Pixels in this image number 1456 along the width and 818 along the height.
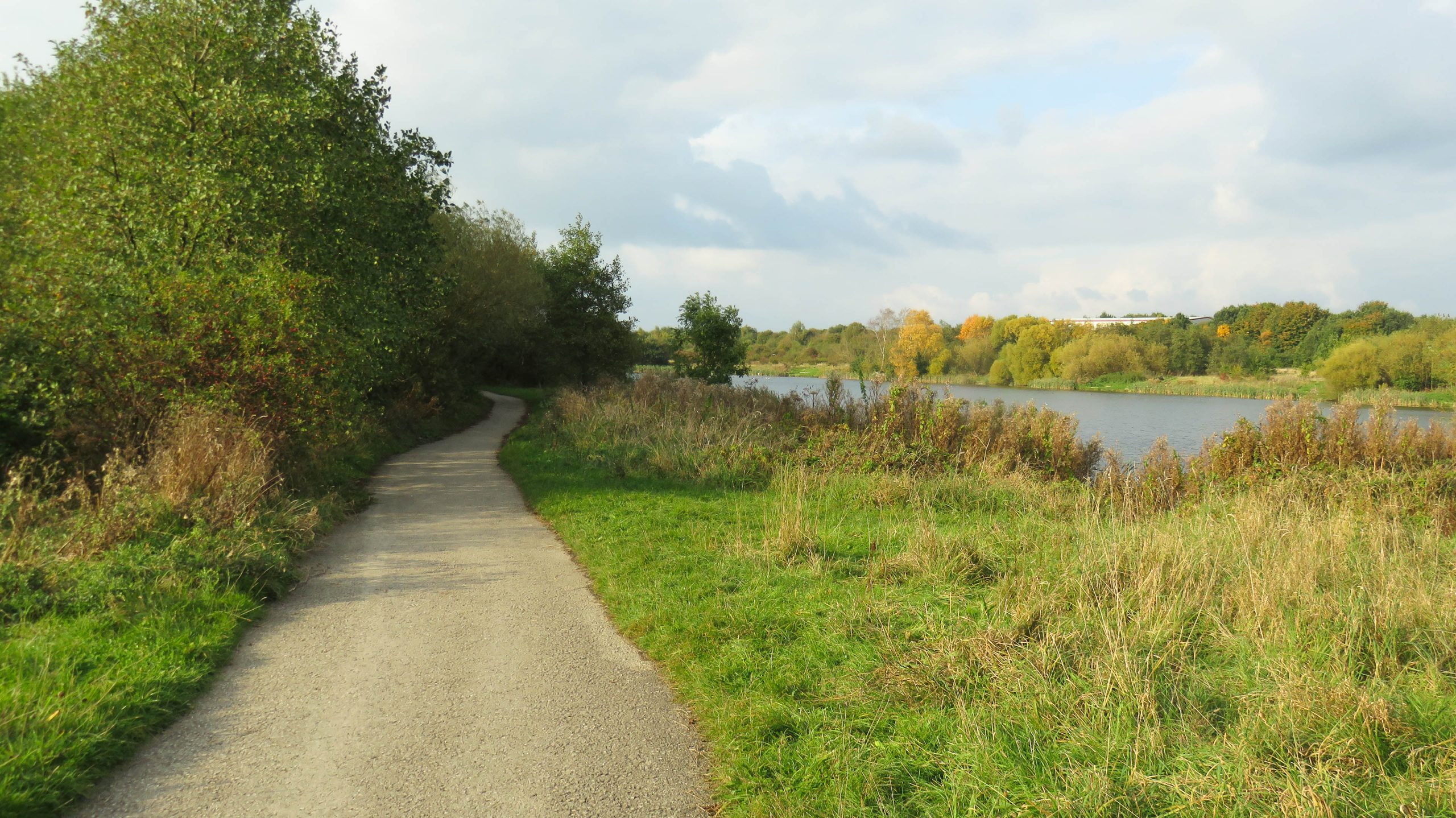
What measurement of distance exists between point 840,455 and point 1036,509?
4.05 m

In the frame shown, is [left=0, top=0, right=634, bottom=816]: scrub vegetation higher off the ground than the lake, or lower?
higher

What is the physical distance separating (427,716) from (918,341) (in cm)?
4786

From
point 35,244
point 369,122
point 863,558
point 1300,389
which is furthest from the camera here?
point 1300,389

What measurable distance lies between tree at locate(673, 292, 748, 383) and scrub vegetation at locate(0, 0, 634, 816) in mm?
18272

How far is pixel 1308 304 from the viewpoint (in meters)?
66.7

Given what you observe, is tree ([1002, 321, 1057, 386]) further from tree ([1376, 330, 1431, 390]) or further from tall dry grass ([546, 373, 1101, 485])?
tall dry grass ([546, 373, 1101, 485])

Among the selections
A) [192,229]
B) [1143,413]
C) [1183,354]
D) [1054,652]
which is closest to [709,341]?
[1143,413]

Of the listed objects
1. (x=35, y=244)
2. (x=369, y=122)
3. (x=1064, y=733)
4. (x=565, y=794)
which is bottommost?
(x=565, y=794)

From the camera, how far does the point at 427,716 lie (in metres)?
4.49

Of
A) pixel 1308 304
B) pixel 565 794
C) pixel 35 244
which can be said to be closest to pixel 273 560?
pixel 565 794

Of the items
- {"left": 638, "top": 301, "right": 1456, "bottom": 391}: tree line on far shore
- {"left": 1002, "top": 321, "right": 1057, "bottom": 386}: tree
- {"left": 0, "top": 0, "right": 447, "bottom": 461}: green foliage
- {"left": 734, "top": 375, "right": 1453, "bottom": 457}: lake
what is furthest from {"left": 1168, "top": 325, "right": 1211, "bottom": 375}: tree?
{"left": 0, "top": 0, "right": 447, "bottom": 461}: green foliage

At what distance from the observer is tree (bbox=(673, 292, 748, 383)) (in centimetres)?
3497

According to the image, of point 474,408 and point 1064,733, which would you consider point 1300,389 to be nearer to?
point 474,408

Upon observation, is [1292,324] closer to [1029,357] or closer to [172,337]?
[1029,357]
